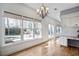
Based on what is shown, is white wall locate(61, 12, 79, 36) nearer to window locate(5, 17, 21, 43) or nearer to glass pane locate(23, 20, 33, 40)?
glass pane locate(23, 20, 33, 40)

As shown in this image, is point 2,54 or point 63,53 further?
point 63,53

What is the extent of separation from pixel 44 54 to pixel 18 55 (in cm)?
74

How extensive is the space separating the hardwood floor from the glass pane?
1.27 ft

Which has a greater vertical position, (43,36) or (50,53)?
(43,36)

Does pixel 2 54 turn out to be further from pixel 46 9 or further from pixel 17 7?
pixel 46 9

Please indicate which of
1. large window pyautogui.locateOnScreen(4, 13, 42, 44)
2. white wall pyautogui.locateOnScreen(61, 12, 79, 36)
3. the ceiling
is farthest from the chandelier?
white wall pyautogui.locateOnScreen(61, 12, 79, 36)

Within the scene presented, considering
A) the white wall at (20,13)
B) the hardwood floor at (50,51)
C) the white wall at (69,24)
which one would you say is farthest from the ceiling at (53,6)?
the hardwood floor at (50,51)

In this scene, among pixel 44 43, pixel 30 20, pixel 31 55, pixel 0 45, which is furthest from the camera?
pixel 44 43

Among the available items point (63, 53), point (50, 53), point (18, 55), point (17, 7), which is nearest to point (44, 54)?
point (50, 53)

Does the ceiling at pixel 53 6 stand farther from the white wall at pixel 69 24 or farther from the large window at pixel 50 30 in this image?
the large window at pixel 50 30

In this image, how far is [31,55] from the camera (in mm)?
2301

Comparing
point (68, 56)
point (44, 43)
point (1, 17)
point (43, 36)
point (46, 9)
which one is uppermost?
point (46, 9)

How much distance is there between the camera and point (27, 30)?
248 cm

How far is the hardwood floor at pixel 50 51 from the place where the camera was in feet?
7.61
